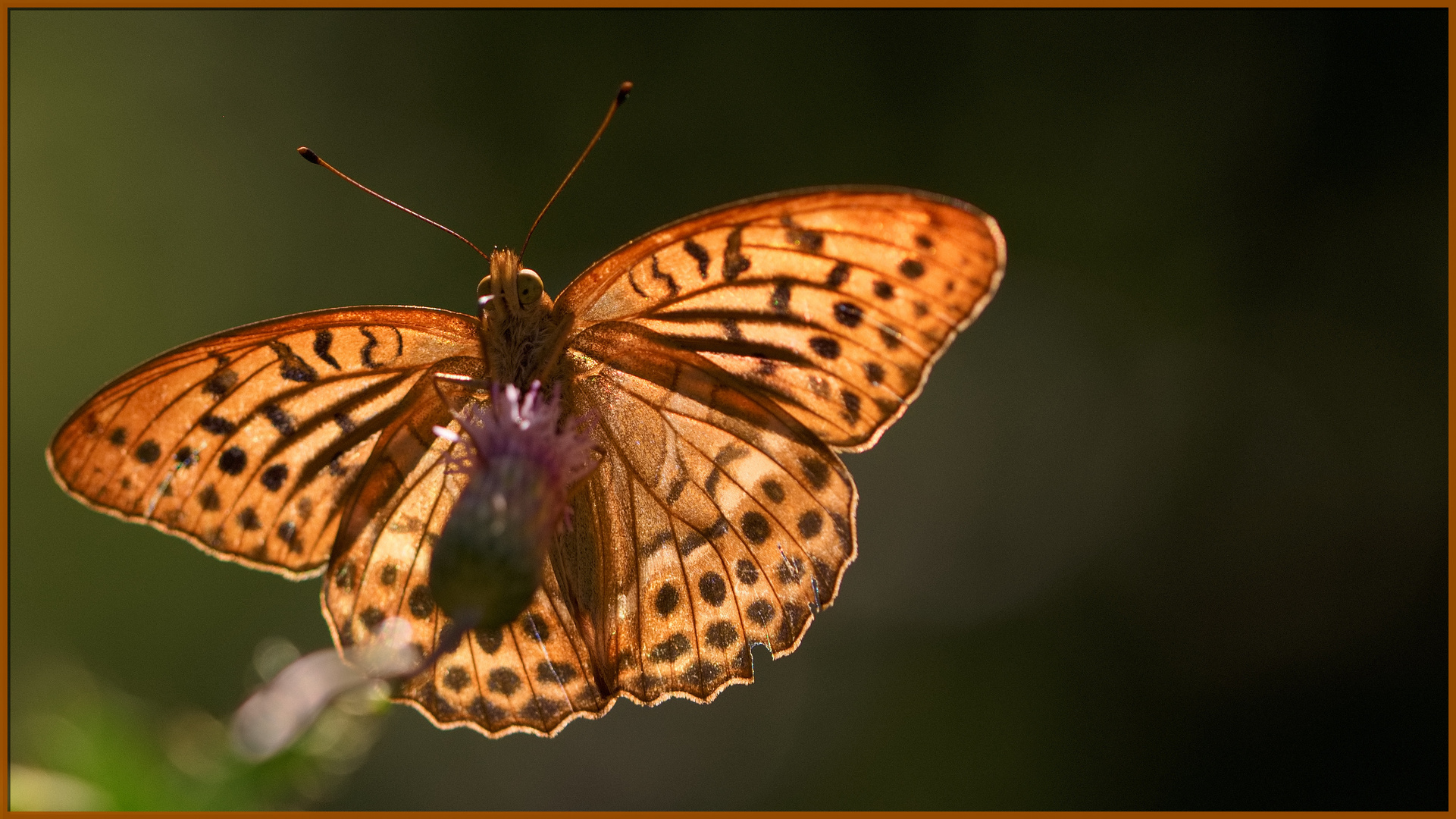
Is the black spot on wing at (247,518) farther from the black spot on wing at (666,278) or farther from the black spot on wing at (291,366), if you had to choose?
the black spot on wing at (666,278)

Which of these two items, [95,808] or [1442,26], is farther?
[1442,26]

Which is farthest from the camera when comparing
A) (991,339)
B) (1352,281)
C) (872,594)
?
(991,339)

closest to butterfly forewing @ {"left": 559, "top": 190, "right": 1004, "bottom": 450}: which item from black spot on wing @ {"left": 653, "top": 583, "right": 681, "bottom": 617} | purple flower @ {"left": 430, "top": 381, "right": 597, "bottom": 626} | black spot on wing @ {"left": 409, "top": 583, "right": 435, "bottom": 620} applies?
purple flower @ {"left": 430, "top": 381, "right": 597, "bottom": 626}

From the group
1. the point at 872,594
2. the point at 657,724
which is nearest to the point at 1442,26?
the point at 872,594

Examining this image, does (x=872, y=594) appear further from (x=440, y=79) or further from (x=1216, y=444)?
(x=440, y=79)

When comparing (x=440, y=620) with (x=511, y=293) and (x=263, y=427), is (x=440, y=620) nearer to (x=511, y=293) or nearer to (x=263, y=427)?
(x=263, y=427)

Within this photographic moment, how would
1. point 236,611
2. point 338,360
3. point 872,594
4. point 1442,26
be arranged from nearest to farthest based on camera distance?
point 338,360 < point 236,611 < point 1442,26 < point 872,594
